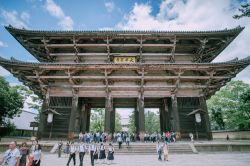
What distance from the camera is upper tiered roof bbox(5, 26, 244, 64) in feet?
56.2

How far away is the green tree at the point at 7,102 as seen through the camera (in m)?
22.8

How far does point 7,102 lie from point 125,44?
689 inches

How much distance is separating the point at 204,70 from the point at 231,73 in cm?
260

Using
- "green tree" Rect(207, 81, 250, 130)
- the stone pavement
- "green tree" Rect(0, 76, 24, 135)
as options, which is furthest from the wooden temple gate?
"green tree" Rect(207, 81, 250, 130)

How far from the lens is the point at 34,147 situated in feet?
23.3

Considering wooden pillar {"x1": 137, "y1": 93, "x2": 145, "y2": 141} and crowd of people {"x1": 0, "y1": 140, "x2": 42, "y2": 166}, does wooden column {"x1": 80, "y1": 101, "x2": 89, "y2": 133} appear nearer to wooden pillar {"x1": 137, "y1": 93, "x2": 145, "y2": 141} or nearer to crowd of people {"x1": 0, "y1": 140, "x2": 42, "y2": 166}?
wooden pillar {"x1": 137, "y1": 93, "x2": 145, "y2": 141}

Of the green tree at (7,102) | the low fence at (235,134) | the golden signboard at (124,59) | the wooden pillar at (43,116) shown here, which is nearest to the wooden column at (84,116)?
the wooden pillar at (43,116)

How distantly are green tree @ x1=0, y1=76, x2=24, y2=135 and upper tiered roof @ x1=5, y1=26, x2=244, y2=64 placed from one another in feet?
26.7

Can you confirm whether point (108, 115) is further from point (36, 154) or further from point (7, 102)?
point (7, 102)

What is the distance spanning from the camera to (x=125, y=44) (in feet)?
57.5

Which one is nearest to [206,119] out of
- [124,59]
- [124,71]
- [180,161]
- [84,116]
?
[180,161]

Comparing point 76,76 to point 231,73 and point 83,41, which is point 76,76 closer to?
point 83,41

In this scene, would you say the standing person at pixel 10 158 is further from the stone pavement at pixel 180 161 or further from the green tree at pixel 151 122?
the green tree at pixel 151 122

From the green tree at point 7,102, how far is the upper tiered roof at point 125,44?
815 cm
